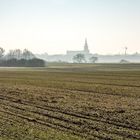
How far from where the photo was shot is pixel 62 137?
44.8ft

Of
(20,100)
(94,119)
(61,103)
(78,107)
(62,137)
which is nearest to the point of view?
(62,137)

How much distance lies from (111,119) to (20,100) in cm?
998

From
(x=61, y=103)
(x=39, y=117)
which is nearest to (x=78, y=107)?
(x=61, y=103)

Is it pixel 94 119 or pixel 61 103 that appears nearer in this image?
pixel 94 119

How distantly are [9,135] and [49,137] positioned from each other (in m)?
1.71

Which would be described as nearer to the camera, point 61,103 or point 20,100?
point 61,103

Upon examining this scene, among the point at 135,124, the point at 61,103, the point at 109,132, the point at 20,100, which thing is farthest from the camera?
the point at 20,100

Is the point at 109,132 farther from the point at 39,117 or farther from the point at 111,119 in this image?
the point at 39,117

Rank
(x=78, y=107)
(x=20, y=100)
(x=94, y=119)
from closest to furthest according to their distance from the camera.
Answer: (x=94, y=119) < (x=78, y=107) < (x=20, y=100)

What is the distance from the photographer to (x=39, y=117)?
18391mm

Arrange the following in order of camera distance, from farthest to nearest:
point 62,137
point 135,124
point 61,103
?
point 61,103
point 135,124
point 62,137

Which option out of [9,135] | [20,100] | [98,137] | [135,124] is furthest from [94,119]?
[20,100]

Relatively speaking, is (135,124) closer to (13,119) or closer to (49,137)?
(49,137)

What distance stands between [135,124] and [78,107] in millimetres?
5884
